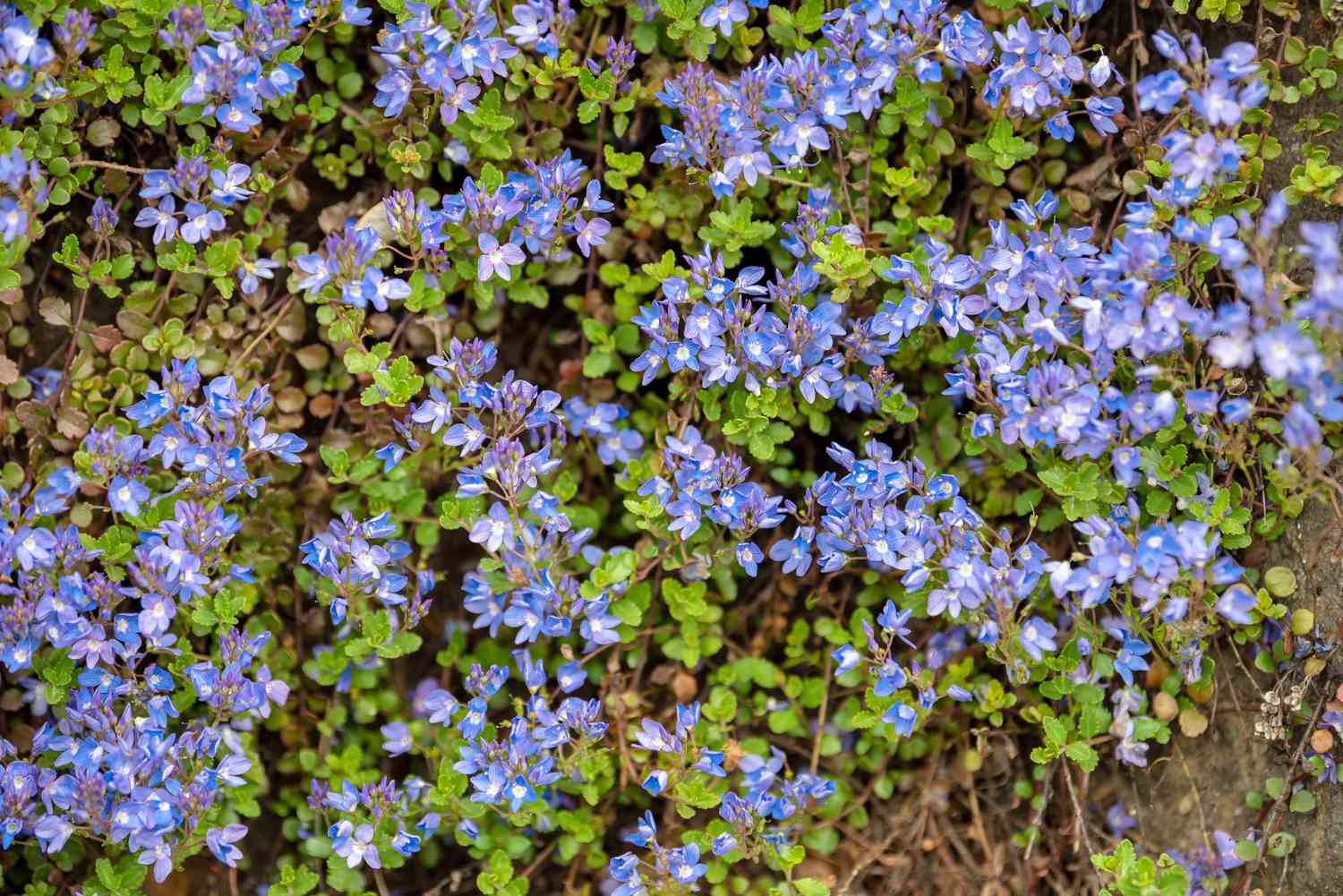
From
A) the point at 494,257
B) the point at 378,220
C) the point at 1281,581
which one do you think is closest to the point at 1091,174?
the point at 1281,581

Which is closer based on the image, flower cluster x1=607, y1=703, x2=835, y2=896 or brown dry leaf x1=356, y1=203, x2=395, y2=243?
flower cluster x1=607, y1=703, x2=835, y2=896

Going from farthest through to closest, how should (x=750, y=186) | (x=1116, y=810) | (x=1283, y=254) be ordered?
1. (x=1116, y=810)
2. (x=750, y=186)
3. (x=1283, y=254)

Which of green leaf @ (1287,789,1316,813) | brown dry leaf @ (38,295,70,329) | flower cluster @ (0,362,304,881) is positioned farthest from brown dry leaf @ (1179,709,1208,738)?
brown dry leaf @ (38,295,70,329)

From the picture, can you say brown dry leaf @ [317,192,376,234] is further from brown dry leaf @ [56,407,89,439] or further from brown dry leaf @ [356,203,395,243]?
brown dry leaf @ [56,407,89,439]

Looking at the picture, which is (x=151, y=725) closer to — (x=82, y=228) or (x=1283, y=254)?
(x=82, y=228)

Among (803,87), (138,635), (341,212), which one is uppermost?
(803,87)

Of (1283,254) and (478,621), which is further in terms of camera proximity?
(478,621)

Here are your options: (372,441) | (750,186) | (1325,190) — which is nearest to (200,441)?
(372,441)

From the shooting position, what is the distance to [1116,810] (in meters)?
3.05

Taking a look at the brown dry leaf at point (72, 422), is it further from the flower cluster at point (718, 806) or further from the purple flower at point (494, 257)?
the flower cluster at point (718, 806)

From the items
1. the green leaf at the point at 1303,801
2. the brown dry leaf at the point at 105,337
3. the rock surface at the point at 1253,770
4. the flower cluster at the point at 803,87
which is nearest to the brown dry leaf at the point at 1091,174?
the flower cluster at the point at 803,87

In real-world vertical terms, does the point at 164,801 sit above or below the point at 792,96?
below

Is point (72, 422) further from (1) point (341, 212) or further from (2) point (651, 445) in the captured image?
(2) point (651, 445)

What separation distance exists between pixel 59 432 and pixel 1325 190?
2.86m
